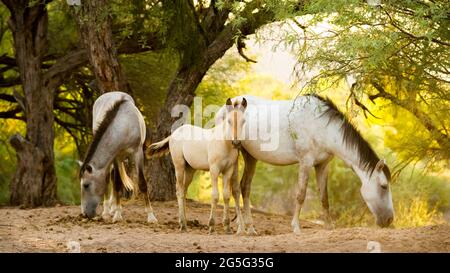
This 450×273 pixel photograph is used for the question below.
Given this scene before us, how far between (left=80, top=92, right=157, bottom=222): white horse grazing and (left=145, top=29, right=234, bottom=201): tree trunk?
2728mm

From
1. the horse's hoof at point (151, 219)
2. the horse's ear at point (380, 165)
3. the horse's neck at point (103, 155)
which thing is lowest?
the horse's hoof at point (151, 219)

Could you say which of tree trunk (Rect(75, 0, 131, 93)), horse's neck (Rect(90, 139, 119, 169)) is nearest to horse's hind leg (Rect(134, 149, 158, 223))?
horse's neck (Rect(90, 139, 119, 169))

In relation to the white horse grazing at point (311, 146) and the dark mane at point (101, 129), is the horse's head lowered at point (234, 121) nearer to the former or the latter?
the white horse grazing at point (311, 146)

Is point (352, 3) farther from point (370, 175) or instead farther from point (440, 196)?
point (440, 196)

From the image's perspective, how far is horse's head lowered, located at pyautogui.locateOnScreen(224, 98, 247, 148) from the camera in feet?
30.5

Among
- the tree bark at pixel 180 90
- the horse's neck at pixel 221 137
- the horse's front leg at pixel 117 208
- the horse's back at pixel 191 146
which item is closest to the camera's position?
the horse's neck at pixel 221 137

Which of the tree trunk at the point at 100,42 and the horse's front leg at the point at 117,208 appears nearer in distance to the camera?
the horse's front leg at the point at 117,208

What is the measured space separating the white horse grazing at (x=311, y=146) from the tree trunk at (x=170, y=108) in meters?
3.57

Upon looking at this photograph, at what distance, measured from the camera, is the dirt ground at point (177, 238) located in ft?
26.1

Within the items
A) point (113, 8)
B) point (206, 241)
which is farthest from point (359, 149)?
point (113, 8)

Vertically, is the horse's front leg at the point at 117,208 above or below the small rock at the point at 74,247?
above

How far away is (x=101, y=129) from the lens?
36.8 ft

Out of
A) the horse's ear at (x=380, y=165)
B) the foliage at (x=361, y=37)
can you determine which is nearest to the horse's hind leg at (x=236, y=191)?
the horse's ear at (x=380, y=165)

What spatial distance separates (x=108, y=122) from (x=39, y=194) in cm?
468
